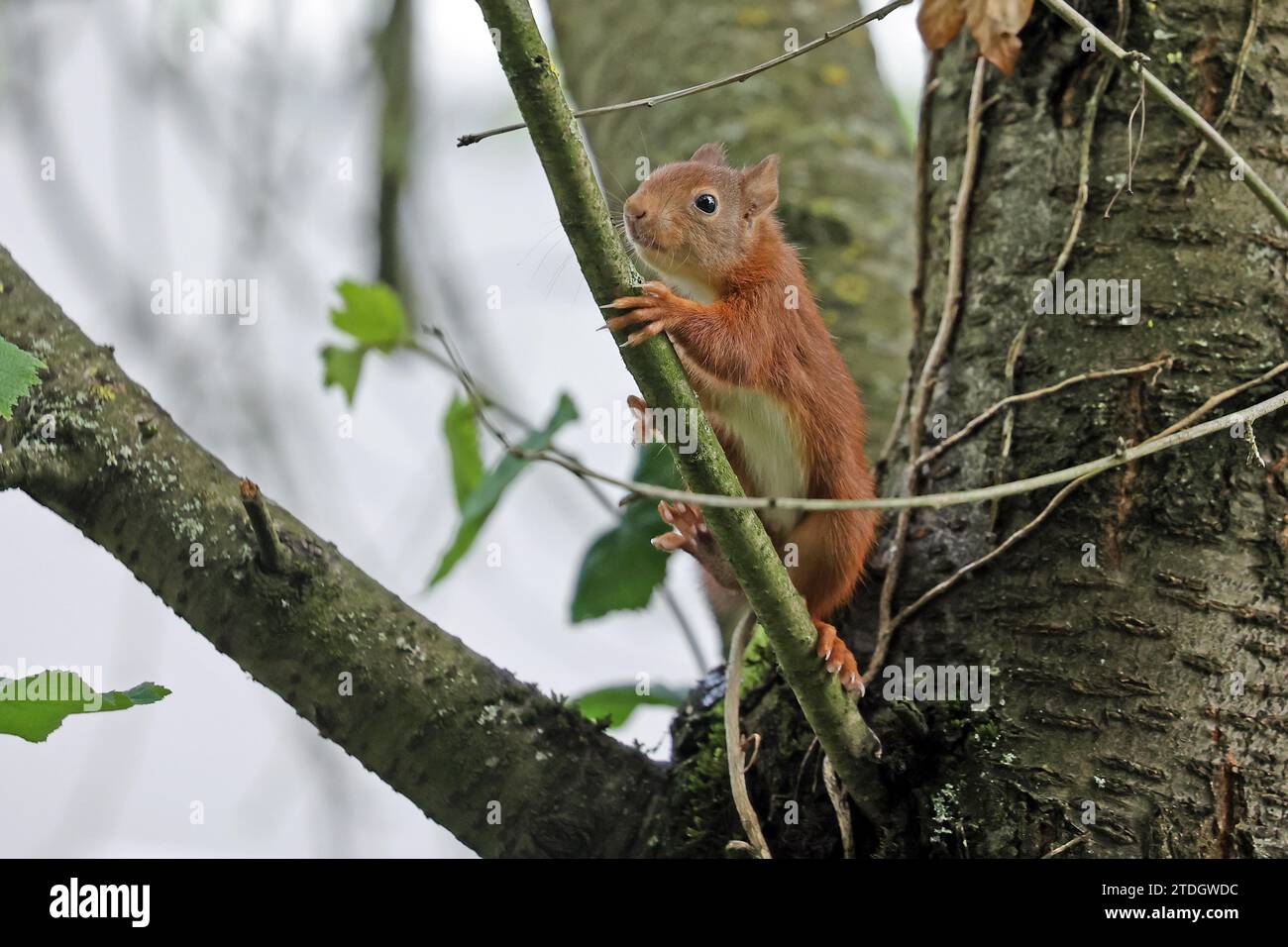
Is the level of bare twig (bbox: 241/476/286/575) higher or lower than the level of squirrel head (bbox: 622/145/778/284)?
lower

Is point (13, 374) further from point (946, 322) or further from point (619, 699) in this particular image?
point (946, 322)

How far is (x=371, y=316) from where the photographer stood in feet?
13.3

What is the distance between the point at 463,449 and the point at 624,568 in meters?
0.87

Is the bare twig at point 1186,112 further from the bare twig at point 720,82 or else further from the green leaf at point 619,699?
the green leaf at point 619,699

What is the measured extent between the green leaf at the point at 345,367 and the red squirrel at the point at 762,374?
114cm

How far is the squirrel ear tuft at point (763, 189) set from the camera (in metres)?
3.54

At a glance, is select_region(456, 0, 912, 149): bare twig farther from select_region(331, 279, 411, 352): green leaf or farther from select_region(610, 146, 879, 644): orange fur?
select_region(331, 279, 411, 352): green leaf

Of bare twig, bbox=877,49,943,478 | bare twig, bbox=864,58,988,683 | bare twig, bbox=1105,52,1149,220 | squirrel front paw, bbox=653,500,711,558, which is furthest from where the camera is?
bare twig, bbox=877,49,943,478

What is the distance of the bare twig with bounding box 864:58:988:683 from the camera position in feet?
9.82

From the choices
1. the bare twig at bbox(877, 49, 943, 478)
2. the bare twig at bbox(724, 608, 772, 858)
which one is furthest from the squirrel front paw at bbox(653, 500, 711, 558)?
the bare twig at bbox(877, 49, 943, 478)

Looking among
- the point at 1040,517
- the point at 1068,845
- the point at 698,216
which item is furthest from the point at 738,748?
the point at 698,216

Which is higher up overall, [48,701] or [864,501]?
[864,501]

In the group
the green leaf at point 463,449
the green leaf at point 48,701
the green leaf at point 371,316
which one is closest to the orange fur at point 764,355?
the green leaf at point 463,449
